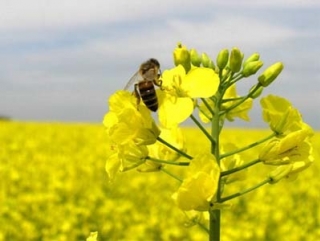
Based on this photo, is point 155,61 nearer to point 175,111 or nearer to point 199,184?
point 175,111

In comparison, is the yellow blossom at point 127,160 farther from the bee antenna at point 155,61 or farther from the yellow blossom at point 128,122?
the bee antenna at point 155,61

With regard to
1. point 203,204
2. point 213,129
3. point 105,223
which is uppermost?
point 213,129

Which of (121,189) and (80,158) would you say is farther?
(80,158)

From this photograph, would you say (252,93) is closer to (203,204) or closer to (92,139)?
(203,204)

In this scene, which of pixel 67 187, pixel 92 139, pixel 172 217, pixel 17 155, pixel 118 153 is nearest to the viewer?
pixel 118 153

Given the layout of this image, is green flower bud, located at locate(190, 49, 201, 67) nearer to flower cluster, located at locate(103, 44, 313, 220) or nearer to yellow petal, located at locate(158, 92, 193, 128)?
flower cluster, located at locate(103, 44, 313, 220)

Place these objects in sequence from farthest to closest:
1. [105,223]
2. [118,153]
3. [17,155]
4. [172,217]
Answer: [17,155]
[172,217]
[105,223]
[118,153]

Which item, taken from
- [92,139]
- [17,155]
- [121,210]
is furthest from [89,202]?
[92,139]

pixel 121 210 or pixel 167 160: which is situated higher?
pixel 167 160
